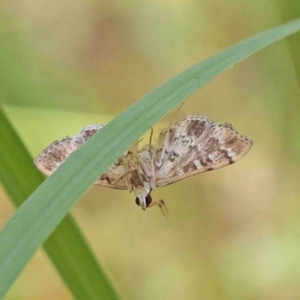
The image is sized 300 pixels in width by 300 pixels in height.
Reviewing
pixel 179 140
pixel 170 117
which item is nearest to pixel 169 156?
pixel 179 140

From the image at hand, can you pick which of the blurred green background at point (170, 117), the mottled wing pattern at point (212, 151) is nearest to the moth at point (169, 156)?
the mottled wing pattern at point (212, 151)

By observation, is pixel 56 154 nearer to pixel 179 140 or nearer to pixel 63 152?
pixel 63 152

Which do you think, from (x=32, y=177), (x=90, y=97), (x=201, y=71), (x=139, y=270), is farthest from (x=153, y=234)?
(x=201, y=71)

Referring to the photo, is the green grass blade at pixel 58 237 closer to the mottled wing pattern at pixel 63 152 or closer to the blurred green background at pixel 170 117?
the mottled wing pattern at pixel 63 152

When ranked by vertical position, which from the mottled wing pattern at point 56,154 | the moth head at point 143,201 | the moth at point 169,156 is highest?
the mottled wing pattern at point 56,154

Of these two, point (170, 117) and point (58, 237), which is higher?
point (170, 117)

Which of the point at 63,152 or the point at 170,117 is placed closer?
the point at 63,152
